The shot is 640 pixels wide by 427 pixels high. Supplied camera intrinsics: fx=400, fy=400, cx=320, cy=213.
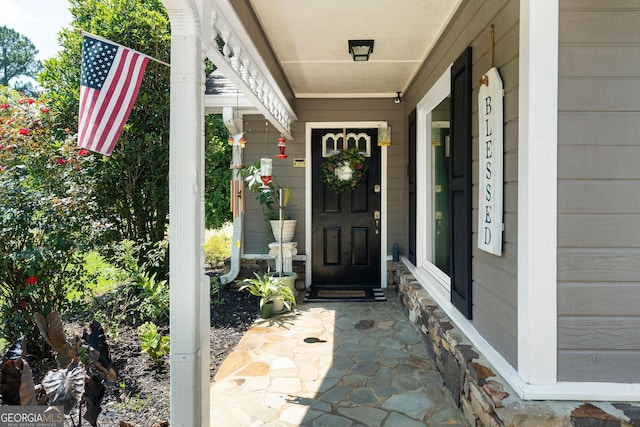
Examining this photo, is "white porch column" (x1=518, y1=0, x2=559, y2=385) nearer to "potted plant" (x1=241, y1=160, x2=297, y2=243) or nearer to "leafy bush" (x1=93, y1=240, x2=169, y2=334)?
"leafy bush" (x1=93, y1=240, x2=169, y2=334)

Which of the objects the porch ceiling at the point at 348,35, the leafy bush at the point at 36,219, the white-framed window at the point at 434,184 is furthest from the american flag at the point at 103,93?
the white-framed window at the point at 434,184

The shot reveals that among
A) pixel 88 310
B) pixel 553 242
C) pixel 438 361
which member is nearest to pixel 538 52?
pixel 553 242

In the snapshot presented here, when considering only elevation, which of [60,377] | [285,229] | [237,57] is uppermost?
[237,57]

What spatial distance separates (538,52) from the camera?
71.1 inches

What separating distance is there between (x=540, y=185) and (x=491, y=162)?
404mm

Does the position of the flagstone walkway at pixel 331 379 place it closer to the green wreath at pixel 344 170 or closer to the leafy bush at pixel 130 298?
the leafy bush at pixel 130 298

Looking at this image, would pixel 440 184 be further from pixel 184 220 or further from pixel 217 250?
pixel 217 250

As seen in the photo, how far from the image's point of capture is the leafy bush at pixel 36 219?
112 inches

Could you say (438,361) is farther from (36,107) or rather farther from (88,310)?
(36,107)

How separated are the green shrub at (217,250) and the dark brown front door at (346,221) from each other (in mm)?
2449

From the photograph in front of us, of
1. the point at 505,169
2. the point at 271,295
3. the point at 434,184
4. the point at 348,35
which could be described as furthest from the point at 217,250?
the point at 505,169

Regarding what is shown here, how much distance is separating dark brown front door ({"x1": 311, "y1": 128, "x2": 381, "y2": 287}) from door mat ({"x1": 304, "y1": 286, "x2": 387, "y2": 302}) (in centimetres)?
13

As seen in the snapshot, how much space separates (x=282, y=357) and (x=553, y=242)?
232 centimetres

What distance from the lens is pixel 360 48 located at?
3.64 meters
